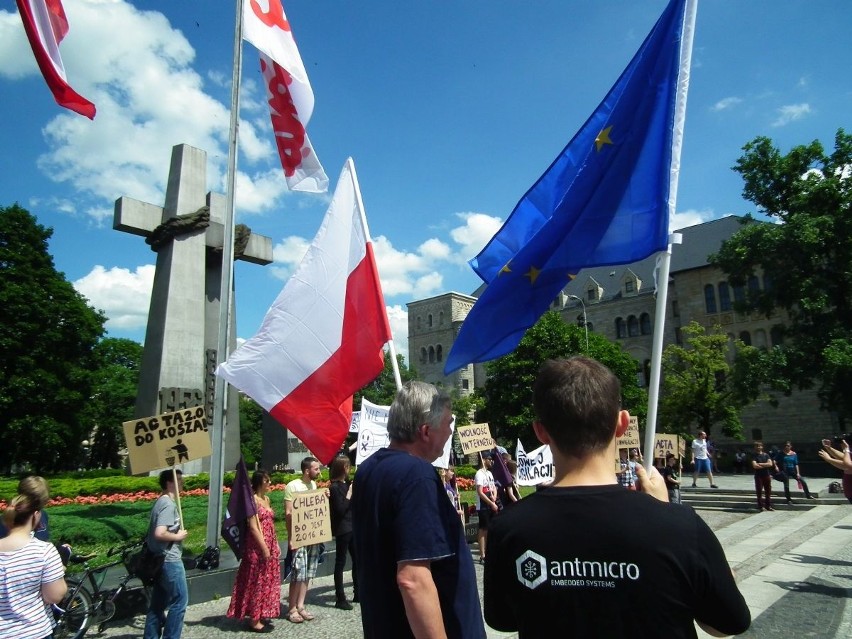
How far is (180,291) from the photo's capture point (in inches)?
685

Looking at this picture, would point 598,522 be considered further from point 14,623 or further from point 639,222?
point 14,623

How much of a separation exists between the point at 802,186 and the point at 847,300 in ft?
19.4

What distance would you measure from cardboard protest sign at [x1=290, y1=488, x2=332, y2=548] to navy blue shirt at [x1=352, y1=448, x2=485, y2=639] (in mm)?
5376

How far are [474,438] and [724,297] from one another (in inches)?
1795

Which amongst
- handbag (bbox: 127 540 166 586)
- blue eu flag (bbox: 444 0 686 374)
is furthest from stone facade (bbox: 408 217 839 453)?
blue eu flag (bbox: 444 0 686 374)

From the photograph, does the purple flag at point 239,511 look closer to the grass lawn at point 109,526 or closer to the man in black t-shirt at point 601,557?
the grass lawn at point 109,526

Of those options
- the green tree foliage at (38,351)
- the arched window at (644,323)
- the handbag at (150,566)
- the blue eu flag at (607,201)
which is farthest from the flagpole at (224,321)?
the arched window at (644,323)

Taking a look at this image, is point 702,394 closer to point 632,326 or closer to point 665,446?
point 632,326

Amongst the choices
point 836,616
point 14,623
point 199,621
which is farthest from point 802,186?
point 14,623

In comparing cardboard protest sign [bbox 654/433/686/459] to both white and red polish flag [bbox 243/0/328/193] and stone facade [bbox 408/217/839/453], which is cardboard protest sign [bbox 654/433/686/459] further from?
stone facade [bbox 408/217/839/453]

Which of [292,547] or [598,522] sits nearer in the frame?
[598,522]

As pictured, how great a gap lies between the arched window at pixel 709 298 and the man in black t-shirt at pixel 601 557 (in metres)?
53.5

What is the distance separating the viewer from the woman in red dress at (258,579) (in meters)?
7.05

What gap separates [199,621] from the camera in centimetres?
745
